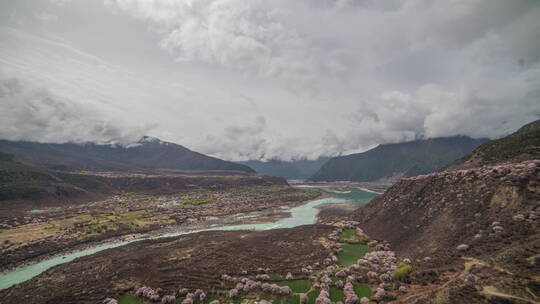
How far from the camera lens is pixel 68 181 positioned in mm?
174000

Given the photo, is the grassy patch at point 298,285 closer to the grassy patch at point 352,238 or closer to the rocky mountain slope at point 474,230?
the rocky mountain slope at point 474,230

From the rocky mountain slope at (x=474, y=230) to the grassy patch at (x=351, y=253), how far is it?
6.23 meters

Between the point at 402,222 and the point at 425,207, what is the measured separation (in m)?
6.29

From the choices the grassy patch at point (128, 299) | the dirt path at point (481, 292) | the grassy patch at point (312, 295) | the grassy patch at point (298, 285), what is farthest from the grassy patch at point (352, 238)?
the grassy patch at point (128, 299)

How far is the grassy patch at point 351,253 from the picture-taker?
144 feet

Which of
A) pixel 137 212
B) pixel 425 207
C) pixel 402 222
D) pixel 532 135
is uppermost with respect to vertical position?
pixel 532 135

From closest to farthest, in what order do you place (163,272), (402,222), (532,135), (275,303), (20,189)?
(275,303) < (163,272) < (402,222) < (532,135) < (20,189)

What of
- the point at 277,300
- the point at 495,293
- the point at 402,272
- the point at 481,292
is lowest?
the point at 277,300

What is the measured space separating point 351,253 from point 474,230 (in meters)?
21.3

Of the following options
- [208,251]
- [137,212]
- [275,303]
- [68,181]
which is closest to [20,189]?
[68,181]

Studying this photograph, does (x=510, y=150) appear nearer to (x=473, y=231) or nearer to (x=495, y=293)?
(x=473, y=231)

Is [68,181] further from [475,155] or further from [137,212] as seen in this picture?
[475,155]

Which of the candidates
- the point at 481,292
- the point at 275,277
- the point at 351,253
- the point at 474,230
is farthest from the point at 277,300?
the point at 474,230

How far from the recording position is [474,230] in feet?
122
